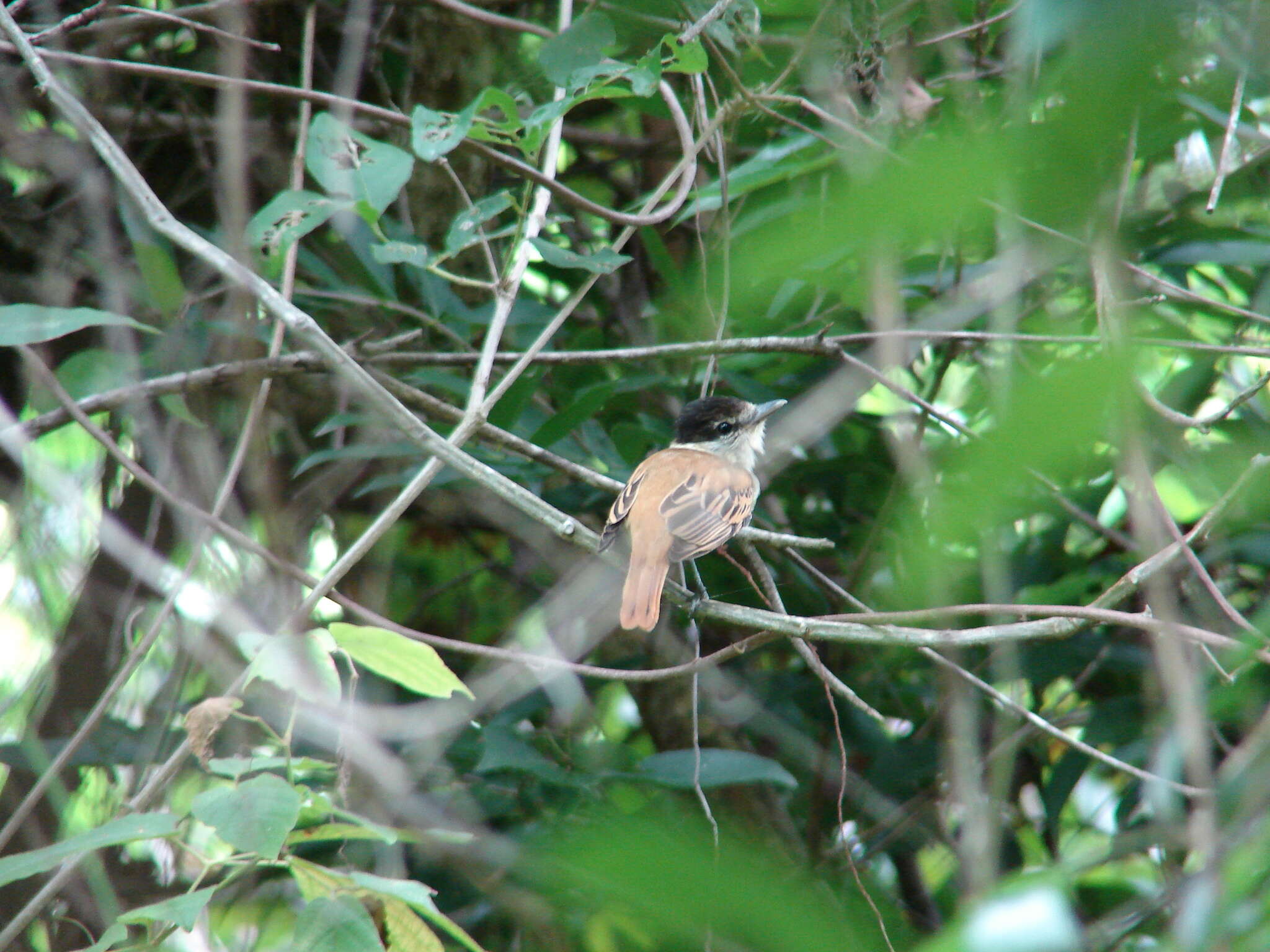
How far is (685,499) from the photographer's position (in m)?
3.39

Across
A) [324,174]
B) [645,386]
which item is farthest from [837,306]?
[324,174]

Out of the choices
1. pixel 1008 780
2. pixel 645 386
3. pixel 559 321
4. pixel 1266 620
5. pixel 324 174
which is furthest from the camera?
pixel 1008 780

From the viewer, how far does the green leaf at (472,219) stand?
259 cm

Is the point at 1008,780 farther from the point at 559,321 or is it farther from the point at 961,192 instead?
the point at 961,192

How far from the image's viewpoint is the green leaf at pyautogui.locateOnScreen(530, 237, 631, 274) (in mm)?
2625

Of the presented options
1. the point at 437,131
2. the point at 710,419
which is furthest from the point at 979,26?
the point at 710,419

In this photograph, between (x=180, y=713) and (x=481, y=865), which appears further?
(x=180, y=713)

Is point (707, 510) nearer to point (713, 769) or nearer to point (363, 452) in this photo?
point (713, 769)

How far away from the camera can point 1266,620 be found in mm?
987

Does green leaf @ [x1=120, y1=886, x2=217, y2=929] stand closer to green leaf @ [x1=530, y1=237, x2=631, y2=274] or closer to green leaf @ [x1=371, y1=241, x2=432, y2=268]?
green leaf @ [x1=371, y1=241, x2=432, y2=268]

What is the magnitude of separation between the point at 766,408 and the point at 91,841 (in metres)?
2.43

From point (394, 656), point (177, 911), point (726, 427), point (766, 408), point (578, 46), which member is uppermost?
point (578, 46)

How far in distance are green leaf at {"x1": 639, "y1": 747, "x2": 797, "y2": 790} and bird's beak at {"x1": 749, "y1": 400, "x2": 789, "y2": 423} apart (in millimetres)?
1124

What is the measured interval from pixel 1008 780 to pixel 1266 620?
3.10 m
